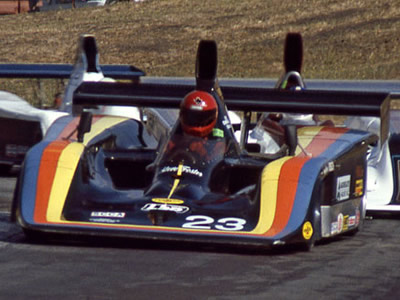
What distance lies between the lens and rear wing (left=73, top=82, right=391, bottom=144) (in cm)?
960

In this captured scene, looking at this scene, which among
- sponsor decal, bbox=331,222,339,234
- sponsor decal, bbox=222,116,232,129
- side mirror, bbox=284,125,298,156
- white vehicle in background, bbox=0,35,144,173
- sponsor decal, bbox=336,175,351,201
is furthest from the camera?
white vehicle in background, bbox=0,35,144,173

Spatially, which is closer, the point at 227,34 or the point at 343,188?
the point at 343,188

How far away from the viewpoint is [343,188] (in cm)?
949

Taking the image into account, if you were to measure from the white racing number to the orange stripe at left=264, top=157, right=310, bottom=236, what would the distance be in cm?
23

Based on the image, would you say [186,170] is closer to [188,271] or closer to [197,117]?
[197,117]

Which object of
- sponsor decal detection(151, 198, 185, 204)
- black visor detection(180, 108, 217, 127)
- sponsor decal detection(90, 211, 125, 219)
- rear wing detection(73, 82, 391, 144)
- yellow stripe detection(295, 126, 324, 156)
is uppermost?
rear wing detection(73, 82, 391, 144)

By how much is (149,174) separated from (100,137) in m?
0.58

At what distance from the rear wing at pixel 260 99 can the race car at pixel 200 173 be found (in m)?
0.01

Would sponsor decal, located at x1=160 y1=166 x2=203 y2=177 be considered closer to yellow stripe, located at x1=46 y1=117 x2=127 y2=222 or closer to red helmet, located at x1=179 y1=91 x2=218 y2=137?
red helmet, located at x1=179 y1=91 x2=218 y2=137

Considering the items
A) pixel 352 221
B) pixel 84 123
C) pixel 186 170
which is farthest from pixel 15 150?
pixel 352 221

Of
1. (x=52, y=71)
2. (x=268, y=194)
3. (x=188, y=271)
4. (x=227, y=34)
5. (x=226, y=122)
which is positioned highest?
(x=227, y=34)

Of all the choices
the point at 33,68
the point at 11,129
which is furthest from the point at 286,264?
the point at 33,68

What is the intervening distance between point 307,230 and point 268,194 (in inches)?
15.9

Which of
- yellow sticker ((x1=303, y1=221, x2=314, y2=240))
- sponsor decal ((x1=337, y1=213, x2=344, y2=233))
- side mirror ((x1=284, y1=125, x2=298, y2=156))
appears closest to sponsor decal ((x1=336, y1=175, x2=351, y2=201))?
sponsor decal ((x1=337, y1=213, x2=344, y2=233))
